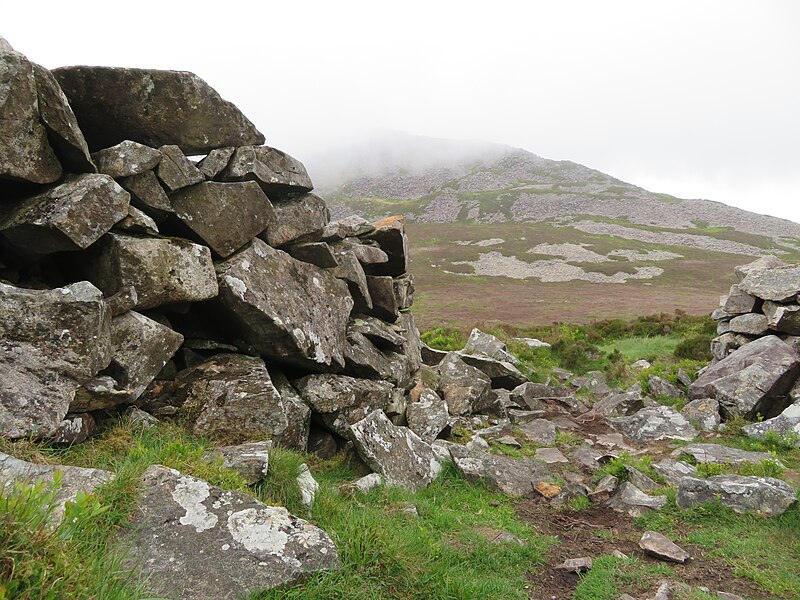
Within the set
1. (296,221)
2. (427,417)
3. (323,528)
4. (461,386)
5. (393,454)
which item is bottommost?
(461,386)

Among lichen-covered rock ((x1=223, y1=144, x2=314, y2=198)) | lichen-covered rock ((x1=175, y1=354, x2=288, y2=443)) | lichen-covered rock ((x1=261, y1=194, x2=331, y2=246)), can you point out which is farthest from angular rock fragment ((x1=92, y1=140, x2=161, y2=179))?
lichen-covered rock ((x1=175, y1=354, x2=288, y2=443))

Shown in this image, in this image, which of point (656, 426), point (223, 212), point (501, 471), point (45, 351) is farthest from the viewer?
point (656, 426)

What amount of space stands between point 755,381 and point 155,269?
16196mm

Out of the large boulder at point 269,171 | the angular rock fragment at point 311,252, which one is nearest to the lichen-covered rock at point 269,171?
the large boulder at point 269,171

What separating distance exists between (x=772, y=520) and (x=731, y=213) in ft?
592

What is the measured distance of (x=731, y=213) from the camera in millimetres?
154625

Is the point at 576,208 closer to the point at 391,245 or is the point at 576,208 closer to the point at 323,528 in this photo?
the point at 391,245

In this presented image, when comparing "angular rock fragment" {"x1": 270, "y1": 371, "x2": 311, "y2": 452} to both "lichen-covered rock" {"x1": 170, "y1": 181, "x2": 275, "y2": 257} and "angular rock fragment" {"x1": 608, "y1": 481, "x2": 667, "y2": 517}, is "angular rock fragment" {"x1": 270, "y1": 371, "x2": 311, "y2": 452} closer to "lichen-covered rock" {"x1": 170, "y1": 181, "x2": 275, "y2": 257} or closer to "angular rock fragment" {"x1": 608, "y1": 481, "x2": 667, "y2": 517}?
"lichen-covered rock" {"x1": 170, "y1": 181, "x2": 275, "y2": 257}

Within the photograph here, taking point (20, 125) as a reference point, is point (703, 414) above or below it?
below

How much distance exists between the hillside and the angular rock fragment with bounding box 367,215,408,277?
26216 millimetres

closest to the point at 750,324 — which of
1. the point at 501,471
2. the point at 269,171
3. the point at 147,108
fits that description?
the point at 501,471

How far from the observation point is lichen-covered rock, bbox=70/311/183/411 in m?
6.97

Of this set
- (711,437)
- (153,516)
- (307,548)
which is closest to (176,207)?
(153,516)

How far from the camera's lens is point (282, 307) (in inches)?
361
